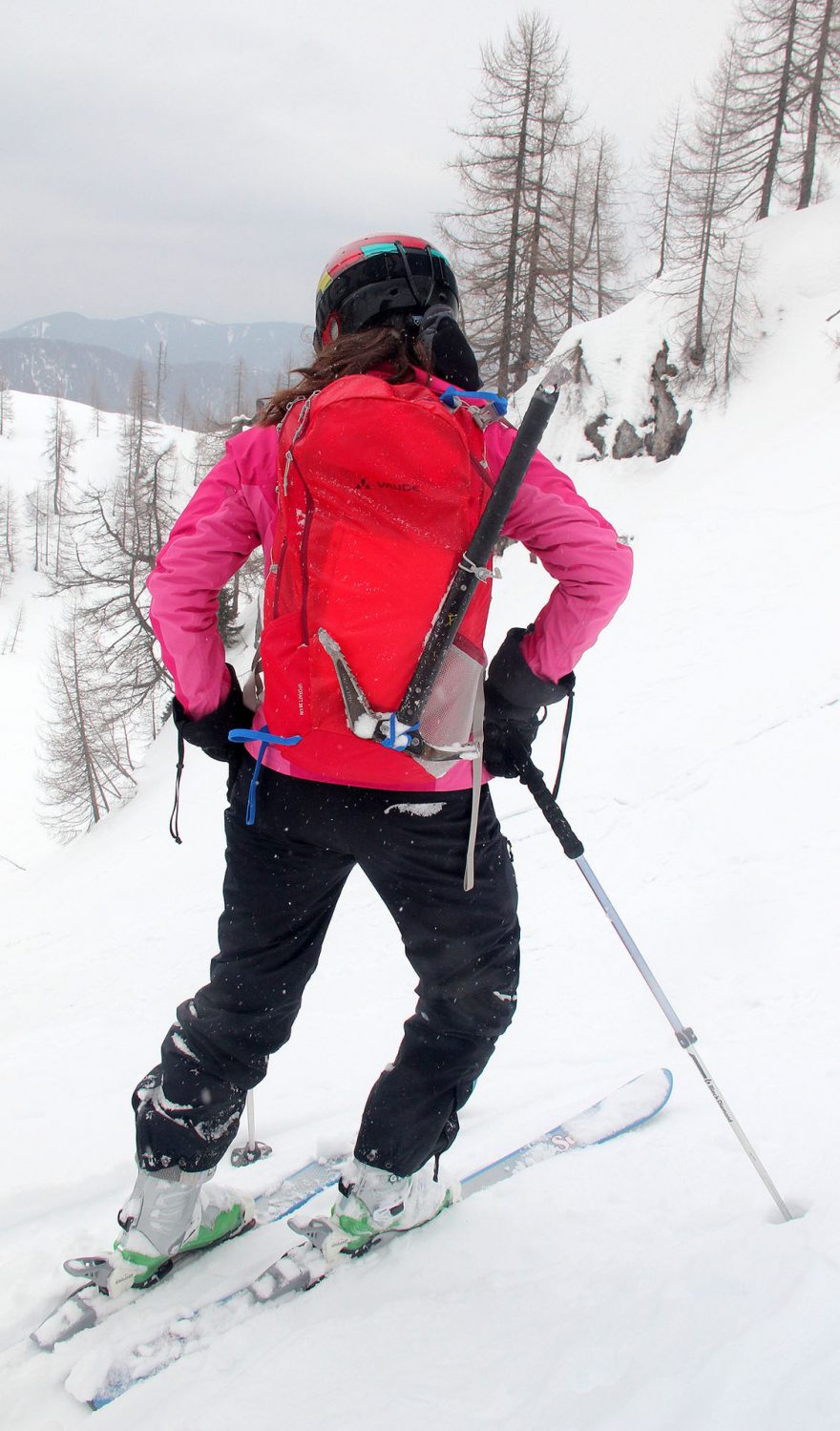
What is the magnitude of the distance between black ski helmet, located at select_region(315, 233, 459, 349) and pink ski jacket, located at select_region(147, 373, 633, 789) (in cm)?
31

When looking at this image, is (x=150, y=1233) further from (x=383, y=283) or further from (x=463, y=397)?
(x=383, y=283)

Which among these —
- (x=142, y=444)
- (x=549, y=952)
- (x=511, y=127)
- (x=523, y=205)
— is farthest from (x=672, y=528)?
(x=142, y=444)

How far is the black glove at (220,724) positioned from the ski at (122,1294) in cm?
146

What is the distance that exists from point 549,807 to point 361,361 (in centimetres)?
128

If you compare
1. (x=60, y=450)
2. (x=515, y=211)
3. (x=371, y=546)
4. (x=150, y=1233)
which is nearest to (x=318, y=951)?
(x=150, y=1233)

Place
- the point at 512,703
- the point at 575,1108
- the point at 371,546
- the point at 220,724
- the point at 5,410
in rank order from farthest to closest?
the point at 5,410 → the point at 575,1108 → the point at 220,724 → the point at 512,703 → the point at 371,546

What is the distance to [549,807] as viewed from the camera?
2.26 metres

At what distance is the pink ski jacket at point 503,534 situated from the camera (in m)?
1.89

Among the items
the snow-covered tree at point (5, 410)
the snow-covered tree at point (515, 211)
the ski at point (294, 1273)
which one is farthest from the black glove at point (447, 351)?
the snow-covered tree at point (5, 410)

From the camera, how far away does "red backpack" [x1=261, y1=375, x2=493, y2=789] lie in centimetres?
168

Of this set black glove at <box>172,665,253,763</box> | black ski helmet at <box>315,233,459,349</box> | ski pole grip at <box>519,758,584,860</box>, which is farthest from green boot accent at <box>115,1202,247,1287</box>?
black ski helmet at <box>315,233,459,349</box>

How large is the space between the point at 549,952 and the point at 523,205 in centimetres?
2905

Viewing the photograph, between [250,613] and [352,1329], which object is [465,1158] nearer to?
[352,1329]

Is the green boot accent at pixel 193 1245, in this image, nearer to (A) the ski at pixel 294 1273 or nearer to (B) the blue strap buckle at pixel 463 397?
(A) the ski at pixel 294 1273
